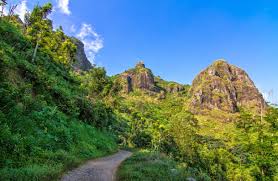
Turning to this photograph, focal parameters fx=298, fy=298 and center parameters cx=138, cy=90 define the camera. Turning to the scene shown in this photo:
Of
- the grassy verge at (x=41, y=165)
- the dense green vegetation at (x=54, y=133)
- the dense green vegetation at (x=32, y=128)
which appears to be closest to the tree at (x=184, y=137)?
the dense green vegetation at (x=54, y=133)

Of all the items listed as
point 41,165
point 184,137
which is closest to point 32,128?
point 41,165

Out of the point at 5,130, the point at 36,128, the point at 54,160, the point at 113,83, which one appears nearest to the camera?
the point at 5,130

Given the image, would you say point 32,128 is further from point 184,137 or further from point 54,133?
point 184,137

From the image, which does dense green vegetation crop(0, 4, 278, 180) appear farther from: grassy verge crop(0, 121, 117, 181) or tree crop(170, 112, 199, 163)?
tree crop(170, 112, 199, 163)

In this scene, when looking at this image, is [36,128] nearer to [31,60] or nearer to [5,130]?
[5,130]

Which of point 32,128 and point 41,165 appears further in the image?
point 32,128

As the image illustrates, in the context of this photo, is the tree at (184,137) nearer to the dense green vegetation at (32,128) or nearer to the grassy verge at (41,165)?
the dense green vegetation at (32,128)

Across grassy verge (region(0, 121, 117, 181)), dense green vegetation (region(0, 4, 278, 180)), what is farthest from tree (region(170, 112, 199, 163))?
grassy verge (region(0, 121, 117, 181))

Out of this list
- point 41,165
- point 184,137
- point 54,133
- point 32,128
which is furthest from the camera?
point 184,137

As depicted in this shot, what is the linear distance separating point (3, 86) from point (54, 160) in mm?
4902

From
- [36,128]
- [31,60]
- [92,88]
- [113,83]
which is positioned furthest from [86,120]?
[113,83]

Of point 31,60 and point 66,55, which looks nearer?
point 31,60

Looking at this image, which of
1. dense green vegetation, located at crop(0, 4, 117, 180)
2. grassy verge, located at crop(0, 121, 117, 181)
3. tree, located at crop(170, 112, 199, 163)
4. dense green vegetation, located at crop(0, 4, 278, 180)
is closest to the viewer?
grassy verge, located at crop(0, 121, 117, 181)

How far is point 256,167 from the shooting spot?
26.2 meters
